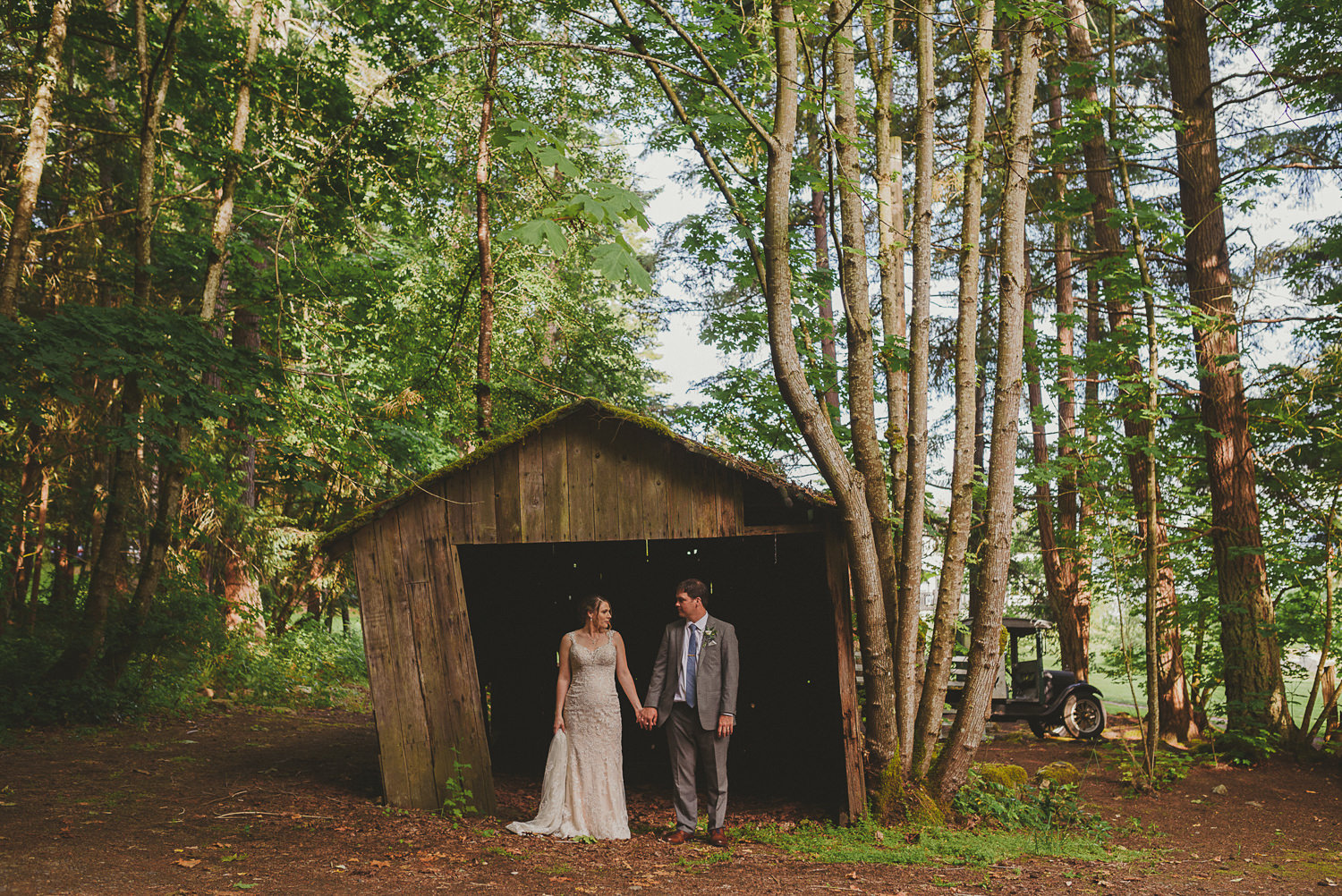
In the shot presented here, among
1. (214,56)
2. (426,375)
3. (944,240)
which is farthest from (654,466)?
(944,240)

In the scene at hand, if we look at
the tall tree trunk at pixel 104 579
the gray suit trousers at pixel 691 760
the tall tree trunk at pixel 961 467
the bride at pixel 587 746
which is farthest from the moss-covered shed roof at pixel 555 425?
the tall tree trunk at pixel 104 579

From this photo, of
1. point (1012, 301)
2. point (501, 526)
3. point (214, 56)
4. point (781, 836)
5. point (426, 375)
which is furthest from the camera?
point (426, 375)

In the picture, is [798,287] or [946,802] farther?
[798,287]

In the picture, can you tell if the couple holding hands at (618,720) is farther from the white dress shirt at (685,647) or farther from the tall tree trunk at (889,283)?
the tall tree trunk at (889,283)

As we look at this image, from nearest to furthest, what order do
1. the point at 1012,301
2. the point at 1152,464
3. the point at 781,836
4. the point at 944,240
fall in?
1. the point at 781,836
2. the point at 1012,301
3. the point at 1152,464
4. the point at 944,240

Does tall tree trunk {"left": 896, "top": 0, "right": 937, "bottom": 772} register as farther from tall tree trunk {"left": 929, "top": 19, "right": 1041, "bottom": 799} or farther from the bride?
the bride

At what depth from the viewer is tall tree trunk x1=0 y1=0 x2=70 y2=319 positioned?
8.30 metres

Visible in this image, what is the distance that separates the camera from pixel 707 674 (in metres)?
6.26

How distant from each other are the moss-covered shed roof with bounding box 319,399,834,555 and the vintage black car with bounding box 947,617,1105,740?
7.46 meters

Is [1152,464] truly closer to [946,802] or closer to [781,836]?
[946,802]

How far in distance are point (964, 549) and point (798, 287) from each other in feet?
10.7

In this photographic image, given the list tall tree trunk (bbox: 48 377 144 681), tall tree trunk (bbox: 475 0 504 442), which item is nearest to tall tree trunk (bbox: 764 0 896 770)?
tall tree trunk (bbox: 475 0 504 442)

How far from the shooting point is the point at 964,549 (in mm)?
7215

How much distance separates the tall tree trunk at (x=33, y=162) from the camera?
830cm
